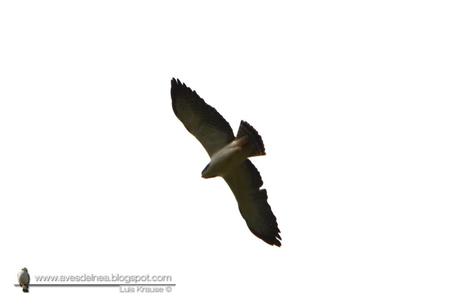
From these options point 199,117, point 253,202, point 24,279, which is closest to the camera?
point 199,117

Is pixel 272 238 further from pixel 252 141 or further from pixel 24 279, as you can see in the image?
pixel 24 279

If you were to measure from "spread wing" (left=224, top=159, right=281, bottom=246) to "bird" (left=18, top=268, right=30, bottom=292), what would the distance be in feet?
14.1

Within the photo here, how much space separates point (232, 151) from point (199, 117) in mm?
902

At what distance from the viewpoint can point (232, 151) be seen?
64.1 ft

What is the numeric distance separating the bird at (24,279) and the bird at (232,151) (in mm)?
4033

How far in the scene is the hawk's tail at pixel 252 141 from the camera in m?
19.3

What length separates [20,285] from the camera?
2086 cm

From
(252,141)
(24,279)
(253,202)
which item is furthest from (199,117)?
(24,279)

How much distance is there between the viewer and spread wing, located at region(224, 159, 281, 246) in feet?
66.4

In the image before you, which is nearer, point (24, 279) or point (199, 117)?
point (199, 117)

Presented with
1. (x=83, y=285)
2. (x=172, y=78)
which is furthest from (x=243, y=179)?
(x=83, y=285)

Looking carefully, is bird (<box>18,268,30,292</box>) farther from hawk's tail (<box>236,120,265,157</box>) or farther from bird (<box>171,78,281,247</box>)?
hawk's tail (<box>236,120,265,157</box>)

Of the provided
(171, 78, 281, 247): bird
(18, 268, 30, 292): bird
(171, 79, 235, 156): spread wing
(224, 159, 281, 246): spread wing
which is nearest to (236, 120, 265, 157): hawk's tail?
(171, 78, 281, 247): bird

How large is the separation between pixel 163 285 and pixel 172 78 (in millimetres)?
3951
